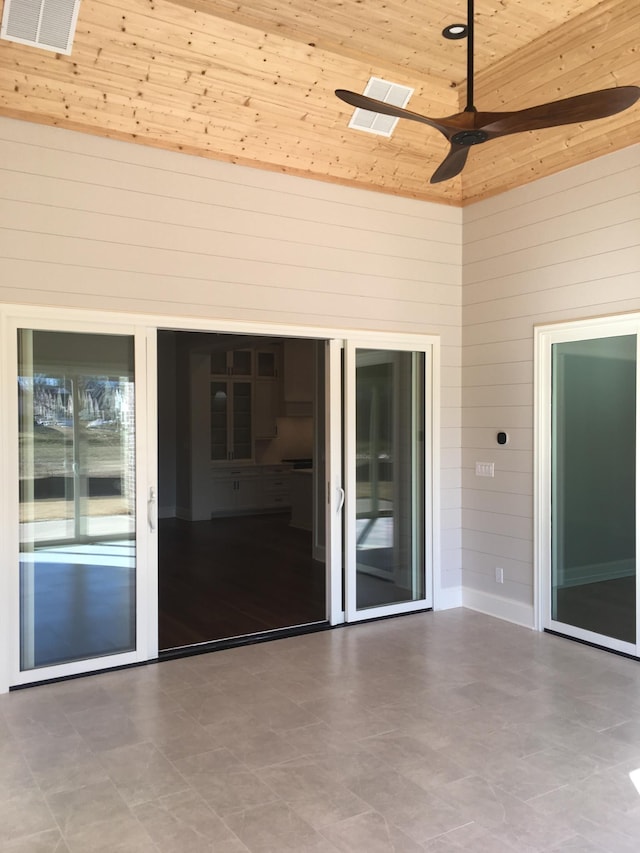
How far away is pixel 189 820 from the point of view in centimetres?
292

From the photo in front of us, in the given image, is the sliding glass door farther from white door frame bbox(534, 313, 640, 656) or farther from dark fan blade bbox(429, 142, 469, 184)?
dark fan blade bbox(429, 142, 469, 184)

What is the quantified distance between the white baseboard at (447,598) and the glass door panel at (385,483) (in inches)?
5.3

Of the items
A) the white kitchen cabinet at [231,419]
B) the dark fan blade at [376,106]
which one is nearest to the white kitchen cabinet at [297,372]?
the white kitchen cabinet at [231,419]

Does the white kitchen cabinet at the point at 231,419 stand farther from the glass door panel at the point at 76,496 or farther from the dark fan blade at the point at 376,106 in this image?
the dark fan blade at the point at 376,106

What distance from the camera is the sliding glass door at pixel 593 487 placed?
4797mm

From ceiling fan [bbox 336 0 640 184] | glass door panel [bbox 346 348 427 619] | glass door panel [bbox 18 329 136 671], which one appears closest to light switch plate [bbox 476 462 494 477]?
glass door panel [bbox 346 348 427 619]

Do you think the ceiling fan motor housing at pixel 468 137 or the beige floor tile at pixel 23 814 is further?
the ceiling fan motor housing at pixel 468 137

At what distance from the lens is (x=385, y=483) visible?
5816 mm

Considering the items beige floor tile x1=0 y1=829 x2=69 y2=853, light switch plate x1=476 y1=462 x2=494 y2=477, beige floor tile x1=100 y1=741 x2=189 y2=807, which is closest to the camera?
beige floor tile x1=0 y1=829 x2=69 y2=853

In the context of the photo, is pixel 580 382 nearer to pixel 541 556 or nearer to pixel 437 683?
pixel 541 556

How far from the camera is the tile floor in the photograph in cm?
284

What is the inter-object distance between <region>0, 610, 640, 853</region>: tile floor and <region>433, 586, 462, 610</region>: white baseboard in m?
0.99

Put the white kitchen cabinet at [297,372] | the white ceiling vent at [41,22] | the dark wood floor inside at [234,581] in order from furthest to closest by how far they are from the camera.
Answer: the white kitchen cabinet at [297,372] < the dark wood floor inside at [234,581] < the white ceiling vent at [41,22]

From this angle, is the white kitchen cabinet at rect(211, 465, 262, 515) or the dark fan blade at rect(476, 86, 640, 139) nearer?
the dark fan blade at rect(476, 86, 640, 139)
